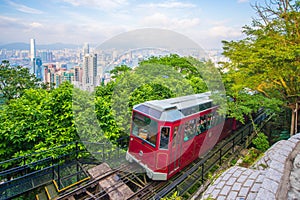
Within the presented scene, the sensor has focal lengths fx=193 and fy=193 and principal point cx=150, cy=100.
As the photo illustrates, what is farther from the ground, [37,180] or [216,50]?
[216,50]

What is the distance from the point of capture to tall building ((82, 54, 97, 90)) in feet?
25.3

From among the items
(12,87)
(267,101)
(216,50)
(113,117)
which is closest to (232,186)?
(113,117)

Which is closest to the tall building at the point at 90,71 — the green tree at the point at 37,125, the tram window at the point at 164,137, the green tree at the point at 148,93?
the green tree at the point at 37,125

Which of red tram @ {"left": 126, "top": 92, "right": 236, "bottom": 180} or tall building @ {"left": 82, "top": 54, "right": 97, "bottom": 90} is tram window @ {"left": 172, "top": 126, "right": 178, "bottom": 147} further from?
tall building @ {"left": 82, "top": 54, "right": 97, "bottom": 90}

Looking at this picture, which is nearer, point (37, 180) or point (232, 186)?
point (232, 186)

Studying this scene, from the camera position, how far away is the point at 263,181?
86.7 inches

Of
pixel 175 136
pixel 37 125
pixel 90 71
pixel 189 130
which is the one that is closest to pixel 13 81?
pixel 90 71

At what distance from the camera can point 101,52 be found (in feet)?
23.8

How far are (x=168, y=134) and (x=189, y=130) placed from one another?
3.53 ft

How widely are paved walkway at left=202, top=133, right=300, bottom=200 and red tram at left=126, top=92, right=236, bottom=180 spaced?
6.97 ft

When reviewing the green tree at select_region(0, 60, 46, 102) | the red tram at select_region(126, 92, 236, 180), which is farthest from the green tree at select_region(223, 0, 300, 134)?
the green tree at select_region(0, 60, 46, 102)

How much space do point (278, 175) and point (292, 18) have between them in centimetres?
772

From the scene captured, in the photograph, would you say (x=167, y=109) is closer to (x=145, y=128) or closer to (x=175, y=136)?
(x=175, y=136)

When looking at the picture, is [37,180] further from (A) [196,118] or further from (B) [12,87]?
(B) [12,87]
